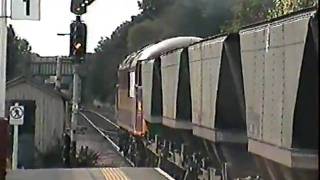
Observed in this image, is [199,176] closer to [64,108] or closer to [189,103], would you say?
[189,103]

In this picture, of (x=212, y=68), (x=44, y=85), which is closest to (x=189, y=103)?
(x=212, y=68)

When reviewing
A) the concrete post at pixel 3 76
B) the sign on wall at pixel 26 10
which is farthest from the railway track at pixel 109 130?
the sign on wall at pixel 26 10

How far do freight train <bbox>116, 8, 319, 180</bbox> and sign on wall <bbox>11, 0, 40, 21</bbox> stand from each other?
255 cm

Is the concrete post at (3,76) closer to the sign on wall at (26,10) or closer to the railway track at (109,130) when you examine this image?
the sign on wall at (26,10)

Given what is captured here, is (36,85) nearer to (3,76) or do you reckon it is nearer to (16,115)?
(16,115)

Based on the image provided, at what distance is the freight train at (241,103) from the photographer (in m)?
7.53

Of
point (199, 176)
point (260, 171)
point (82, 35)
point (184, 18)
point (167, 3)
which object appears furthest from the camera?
point (167, 3)

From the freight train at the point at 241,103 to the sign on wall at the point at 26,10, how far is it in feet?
8.35

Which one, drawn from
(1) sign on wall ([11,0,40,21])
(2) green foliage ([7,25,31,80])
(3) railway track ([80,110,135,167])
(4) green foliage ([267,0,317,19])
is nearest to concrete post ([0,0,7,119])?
(1) sign on wall ([11,0,40,21])

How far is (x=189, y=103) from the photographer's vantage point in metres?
15.3

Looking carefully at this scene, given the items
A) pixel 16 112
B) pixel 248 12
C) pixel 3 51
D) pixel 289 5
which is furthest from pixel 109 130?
pixel 3 51

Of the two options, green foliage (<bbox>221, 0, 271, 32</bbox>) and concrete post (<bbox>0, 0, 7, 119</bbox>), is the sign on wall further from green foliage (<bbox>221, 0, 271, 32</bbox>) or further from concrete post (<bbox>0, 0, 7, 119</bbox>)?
green foliage (<bbox>221, 0, 271, 32</bbox>)

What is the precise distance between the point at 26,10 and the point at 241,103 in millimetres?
3177

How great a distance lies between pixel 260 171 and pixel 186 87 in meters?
5.79
